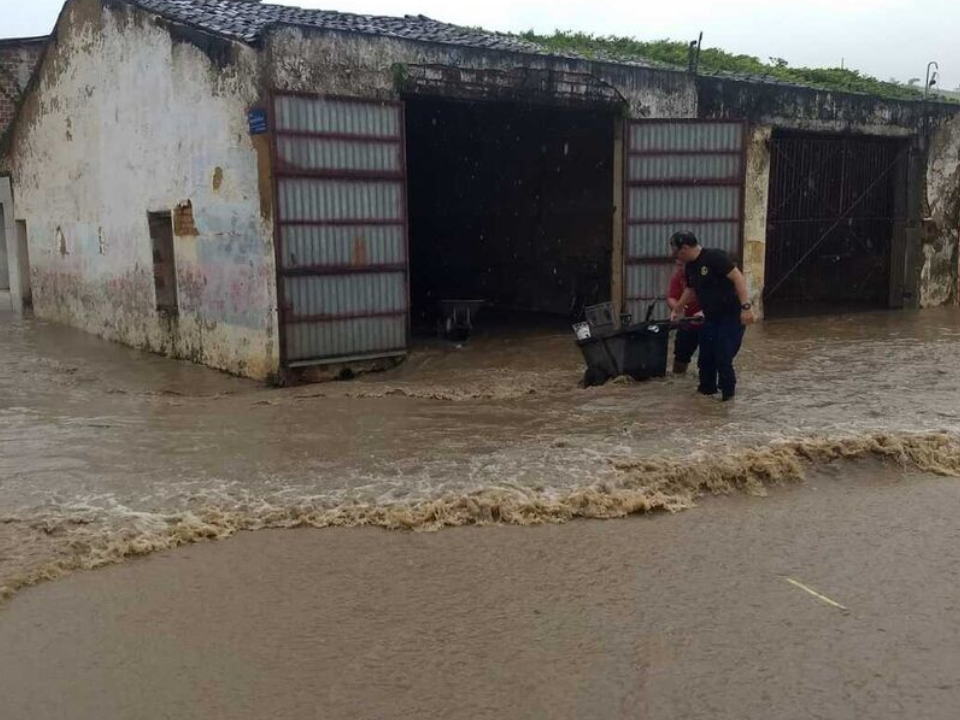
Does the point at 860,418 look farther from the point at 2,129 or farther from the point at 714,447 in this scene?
the point at 2,129

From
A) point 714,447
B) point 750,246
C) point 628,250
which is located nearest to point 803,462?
point 714,447

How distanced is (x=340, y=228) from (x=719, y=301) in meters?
4.22

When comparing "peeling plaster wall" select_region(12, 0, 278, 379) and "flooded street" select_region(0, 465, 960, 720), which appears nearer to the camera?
"flooded street" select_region(0, 465, 960, 720)

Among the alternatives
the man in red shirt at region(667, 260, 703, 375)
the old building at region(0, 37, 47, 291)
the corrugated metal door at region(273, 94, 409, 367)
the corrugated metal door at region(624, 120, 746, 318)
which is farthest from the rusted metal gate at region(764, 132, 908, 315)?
the old building at region(0, 37, 47, 291)

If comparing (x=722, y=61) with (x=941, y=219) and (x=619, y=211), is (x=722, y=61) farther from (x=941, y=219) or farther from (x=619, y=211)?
(x=619, y=211)

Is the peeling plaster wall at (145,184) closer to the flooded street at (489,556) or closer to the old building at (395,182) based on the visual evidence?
the old building at (395,182)

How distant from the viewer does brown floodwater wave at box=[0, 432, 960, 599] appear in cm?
479

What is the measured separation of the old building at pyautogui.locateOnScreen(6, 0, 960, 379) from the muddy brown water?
1443mm

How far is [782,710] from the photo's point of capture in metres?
3.21

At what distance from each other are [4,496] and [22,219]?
1318 centimetres

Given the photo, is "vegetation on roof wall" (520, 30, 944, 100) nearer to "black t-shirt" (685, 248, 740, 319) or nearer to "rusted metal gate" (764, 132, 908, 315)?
"rusted metal gate" (764, 132, 908, 315)

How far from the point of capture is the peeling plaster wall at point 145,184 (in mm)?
9531

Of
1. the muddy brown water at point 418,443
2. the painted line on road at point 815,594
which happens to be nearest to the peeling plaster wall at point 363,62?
the muddy brown water at point 418,443

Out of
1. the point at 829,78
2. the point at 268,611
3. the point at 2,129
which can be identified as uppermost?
the point at 829,78
